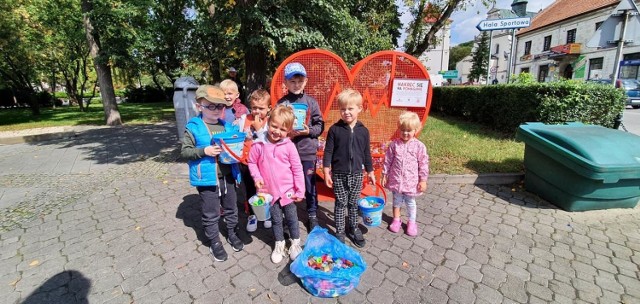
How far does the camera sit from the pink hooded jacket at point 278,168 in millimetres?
2635

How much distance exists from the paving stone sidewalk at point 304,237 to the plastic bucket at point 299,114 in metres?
1.29

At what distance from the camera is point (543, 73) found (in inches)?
1341

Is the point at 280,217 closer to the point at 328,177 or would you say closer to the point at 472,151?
the point at 328,177

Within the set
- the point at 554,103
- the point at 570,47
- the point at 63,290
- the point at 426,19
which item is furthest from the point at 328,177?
the point at 570,47

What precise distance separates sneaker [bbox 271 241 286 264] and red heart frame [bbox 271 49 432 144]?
1.81 metres

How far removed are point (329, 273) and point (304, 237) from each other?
97 centimetres

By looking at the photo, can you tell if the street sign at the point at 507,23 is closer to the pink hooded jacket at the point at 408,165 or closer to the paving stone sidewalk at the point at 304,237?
the paving stone sidewalk at the point at 304,237

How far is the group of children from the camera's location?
263cm

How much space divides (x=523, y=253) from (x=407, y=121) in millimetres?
1727

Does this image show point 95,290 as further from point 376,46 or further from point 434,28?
point 434,28

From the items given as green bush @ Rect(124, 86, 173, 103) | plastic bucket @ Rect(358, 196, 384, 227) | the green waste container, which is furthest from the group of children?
A: green bush @ Rect(124, 86, 173, 103)

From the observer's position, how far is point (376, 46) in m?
10.5

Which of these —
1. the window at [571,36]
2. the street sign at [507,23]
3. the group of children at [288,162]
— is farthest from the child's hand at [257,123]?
the window at [571,36]

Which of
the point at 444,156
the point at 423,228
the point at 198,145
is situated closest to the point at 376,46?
the point at 444,156
